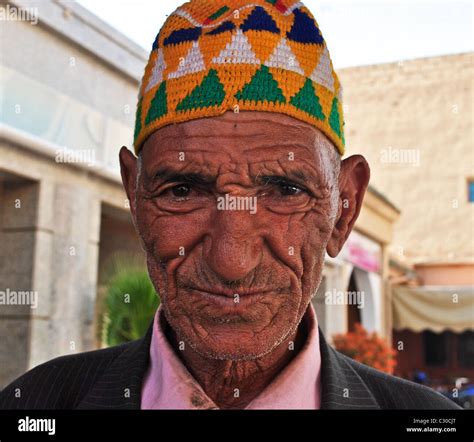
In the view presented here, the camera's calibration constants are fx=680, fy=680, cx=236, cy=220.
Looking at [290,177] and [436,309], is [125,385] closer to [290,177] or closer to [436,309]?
[290,177]

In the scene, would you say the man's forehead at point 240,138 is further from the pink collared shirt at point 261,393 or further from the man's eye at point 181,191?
the pink collared shirt at point 261,393

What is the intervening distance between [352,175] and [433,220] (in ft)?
54.6

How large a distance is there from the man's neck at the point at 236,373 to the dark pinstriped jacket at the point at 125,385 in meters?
0.10

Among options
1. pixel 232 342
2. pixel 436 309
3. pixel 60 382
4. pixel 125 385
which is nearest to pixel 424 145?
pixel 436 309

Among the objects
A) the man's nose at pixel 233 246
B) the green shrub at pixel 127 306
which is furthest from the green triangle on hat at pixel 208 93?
the green shrub at pixel 127 306

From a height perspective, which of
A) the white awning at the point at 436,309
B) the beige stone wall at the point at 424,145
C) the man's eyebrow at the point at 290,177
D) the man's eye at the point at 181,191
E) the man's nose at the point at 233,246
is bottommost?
the man's nose at the point at 233,246

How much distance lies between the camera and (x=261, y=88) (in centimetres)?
135

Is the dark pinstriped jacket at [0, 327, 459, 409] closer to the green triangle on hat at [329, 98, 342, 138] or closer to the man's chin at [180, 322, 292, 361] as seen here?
the man's chin at [180, 322, 292, 361]

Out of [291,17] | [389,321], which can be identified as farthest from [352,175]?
[389,321]

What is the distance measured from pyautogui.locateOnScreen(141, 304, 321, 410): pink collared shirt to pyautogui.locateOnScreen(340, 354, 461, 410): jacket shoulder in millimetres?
173

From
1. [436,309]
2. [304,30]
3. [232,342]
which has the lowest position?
[232,342]

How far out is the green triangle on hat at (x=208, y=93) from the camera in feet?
4.42

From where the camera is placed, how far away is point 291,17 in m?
1.42

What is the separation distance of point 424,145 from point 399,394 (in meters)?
17.0
